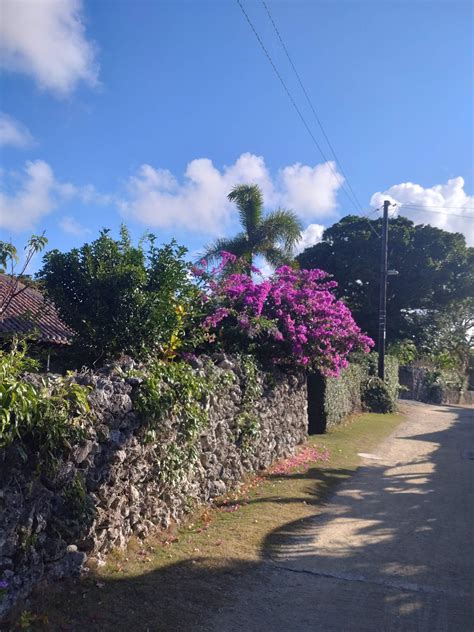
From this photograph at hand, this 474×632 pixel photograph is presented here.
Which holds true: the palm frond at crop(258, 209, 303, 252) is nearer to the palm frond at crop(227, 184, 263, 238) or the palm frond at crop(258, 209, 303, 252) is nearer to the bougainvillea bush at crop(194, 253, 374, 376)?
the palm frond at crop(227, 184, 263, 238)

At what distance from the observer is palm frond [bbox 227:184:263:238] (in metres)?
19.8

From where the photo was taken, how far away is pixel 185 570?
5.41m

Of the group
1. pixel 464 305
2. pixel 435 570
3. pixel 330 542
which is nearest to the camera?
pixel 435 570

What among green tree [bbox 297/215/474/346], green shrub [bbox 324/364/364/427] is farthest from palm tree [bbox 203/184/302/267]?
green tree [bbox 297/215/474/346]

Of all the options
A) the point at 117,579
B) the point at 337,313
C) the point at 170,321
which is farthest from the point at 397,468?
the point at 117,579

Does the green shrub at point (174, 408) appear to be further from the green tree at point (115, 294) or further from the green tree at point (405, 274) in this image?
the green tree at point (405, 274)

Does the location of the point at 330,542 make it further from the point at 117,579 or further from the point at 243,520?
the point at 117,579

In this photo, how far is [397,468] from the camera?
11.3m

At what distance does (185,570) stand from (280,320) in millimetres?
6569

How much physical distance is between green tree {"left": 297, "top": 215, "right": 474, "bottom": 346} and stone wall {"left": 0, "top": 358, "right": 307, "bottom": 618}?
21.9m

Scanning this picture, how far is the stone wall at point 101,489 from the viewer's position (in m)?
4.21

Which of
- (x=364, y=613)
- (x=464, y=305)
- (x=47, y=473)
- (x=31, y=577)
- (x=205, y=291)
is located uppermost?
(x=464, y=305)

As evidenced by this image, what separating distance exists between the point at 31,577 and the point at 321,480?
20.8ft

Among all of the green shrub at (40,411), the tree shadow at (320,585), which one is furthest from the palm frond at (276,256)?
the green shrub at (40,411)
